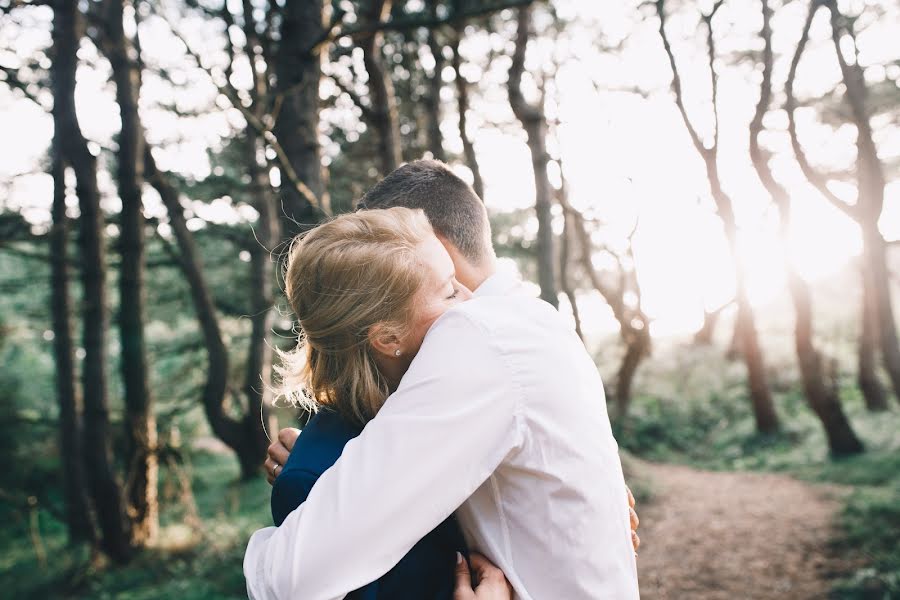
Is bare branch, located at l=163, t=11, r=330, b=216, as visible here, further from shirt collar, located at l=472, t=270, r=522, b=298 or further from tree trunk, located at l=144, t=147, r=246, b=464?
tree trunk, located at l=144, t=147, r=246, b=464

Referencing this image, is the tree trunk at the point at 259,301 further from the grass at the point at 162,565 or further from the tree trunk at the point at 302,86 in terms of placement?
the tree trunk at the point at 302,86

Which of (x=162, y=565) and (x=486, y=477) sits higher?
(x=486, y=477)

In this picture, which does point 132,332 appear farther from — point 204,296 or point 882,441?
point 882,441

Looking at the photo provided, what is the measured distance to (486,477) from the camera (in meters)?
1.38

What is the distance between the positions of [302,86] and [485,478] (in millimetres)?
3141

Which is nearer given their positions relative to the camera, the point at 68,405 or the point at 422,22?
the point at 422,22

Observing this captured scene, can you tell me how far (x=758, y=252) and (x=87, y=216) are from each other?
14449 millimetres

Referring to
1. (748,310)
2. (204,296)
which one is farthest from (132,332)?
(748,310)

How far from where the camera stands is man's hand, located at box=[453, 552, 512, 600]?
148cm

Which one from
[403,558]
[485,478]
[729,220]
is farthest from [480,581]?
[729,220]

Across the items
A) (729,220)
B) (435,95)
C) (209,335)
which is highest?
(435,95)

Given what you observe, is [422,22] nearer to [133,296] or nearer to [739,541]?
[133,296]

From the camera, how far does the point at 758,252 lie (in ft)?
50.4

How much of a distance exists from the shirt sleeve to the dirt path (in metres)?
6.10
